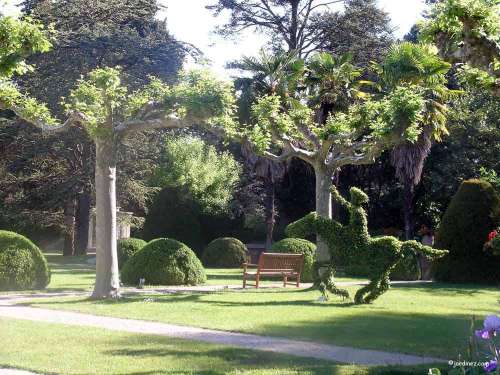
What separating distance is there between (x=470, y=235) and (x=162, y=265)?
1081cm

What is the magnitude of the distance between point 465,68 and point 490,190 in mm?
14817

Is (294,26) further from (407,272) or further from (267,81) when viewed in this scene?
(407,272)

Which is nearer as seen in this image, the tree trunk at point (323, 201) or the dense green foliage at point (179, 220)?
the tree trunk at point (323, 201)

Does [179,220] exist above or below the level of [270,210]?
below

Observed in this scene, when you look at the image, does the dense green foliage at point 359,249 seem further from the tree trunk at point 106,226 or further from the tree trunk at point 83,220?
the tree trunk at point 83,220

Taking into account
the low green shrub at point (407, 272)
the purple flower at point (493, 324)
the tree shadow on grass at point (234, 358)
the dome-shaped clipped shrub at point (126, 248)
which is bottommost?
the tree shadow on grass at point (234, 358)

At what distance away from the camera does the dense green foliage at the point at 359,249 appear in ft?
50.9

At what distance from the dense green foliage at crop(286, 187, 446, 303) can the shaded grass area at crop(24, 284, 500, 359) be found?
0.44 m

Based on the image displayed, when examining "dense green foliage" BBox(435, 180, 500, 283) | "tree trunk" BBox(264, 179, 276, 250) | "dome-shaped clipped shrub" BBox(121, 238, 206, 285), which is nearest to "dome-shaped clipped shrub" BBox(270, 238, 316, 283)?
"dome-shaped clipped shrub" BBox(121, 238, 206, 285)

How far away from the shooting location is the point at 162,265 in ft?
65.7

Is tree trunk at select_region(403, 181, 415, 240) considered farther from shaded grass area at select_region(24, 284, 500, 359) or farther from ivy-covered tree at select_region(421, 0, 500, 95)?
ivy-covered tree at select_region(421, 0, 500, 95)

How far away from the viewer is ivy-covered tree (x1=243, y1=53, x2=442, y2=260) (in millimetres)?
17969

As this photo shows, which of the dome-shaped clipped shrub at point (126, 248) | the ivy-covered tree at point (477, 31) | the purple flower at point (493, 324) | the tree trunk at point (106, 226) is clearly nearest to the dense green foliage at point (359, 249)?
the tree trunk at point (106, 226)

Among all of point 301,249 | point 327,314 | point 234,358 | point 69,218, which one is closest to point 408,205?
point 301,249
